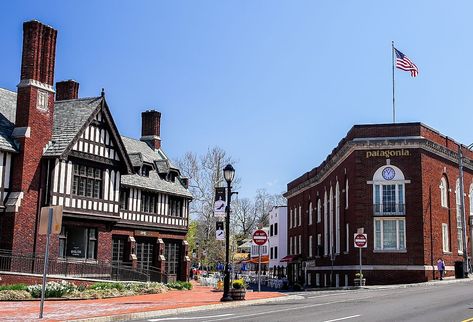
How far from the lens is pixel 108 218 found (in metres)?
33.7

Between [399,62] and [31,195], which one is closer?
[31,195]

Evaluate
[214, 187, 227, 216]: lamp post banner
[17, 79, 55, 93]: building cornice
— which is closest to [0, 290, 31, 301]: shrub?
[214, 187, 227, 216]: lamp post banner

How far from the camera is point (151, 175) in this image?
43688 mm

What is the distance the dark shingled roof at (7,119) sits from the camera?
28953 mm

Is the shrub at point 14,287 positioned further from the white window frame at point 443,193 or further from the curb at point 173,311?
the white window frame at point 443,193

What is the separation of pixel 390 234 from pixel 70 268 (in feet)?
78.0

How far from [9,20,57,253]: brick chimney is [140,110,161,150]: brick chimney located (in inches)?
708

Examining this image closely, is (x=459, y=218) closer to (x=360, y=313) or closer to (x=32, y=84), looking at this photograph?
(x=360, y=313)

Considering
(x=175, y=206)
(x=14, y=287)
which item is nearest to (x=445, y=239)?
(x=175, y=206)

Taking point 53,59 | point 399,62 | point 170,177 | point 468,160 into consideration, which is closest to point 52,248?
point 53,59

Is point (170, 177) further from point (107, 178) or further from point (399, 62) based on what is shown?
point (399, 62)

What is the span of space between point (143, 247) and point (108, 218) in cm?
836

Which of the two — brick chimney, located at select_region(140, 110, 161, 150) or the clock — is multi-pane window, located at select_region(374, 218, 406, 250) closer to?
the clock

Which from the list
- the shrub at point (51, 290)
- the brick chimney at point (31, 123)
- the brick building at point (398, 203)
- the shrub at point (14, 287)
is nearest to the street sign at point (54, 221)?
the shrub at point (51, 290)
